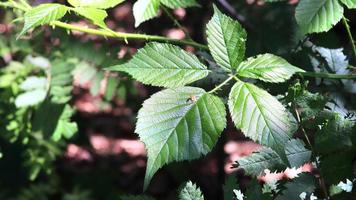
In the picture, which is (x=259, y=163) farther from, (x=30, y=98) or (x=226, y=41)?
(x=30, y=98)

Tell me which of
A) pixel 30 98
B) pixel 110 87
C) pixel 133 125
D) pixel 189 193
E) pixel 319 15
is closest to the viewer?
pixel 189 193

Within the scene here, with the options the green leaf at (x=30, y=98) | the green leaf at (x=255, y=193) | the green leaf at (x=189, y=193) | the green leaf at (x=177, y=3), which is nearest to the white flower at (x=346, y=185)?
the green leaf at (x=255, y=193)

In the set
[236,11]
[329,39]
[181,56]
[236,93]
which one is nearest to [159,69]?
[181,56]

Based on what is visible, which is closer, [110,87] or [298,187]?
[298,187]

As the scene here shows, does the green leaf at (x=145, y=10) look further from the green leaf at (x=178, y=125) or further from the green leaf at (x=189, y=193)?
the green leaf at (x=189, y=193)

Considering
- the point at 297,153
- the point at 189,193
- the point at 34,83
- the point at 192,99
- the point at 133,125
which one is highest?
the point at 192,99

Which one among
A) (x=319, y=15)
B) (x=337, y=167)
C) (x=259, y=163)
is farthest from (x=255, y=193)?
(x=319, y=15)
